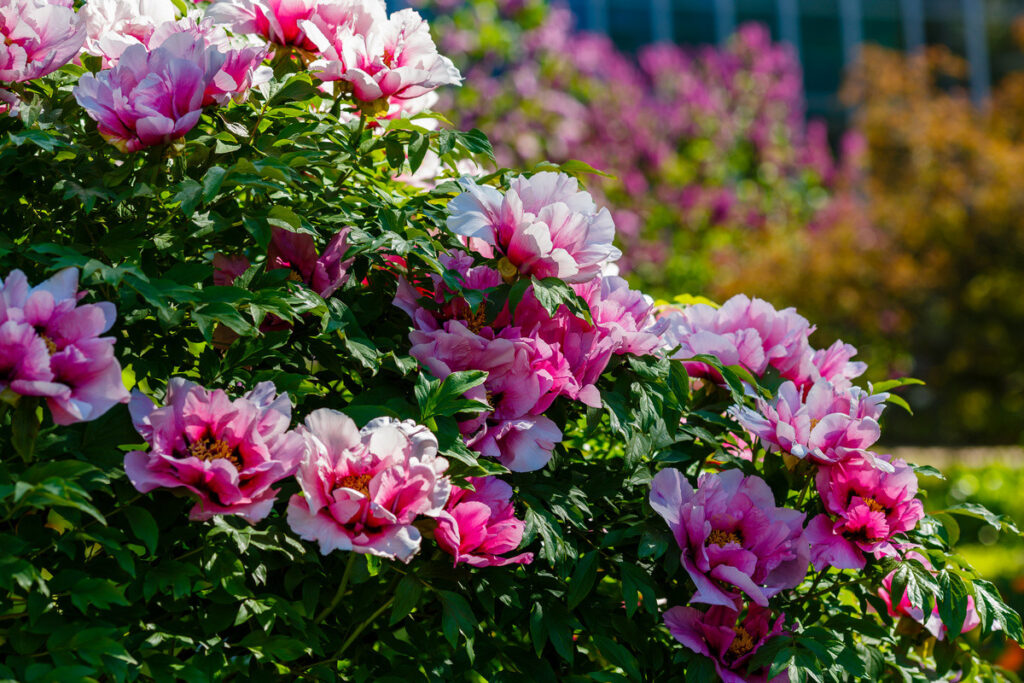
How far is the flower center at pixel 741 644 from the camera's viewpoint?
1318mm

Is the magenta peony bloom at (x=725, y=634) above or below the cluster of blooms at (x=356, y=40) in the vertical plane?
below

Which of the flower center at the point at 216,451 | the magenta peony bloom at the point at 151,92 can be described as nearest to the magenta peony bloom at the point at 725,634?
the flower center at the point at 216,451

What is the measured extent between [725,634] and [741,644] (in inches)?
1.8

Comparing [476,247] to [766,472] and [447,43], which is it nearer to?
[766,472]

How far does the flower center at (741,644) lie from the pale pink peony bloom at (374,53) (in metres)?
0.88

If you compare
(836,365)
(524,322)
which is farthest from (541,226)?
(836,365)

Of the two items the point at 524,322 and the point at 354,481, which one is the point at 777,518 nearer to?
the point at 524,322

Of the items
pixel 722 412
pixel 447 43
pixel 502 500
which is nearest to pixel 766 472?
pixel 722 412

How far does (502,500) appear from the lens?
121 cm

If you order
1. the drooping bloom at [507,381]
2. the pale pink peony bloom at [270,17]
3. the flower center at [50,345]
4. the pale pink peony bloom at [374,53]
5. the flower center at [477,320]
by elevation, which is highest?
the pale pink peony bloom at [270,17]

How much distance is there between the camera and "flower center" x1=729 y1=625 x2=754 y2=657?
1.32 metres

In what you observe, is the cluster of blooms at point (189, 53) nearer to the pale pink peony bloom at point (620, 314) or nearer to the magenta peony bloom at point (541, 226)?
the magenta peony bloom at point (541, 226)

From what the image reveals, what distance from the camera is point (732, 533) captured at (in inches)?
52.3

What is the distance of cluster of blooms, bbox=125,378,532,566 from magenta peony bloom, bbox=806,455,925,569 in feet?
1.69
